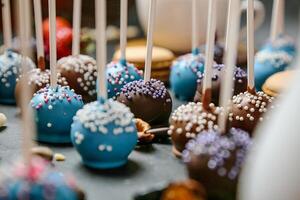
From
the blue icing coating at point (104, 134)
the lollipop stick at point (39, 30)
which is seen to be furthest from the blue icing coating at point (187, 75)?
the blue icing coating at point (104, 134)

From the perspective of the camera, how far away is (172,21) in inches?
70.3

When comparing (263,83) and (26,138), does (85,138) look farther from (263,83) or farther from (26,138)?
(263,83)

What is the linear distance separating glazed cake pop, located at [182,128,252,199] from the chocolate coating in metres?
0.28

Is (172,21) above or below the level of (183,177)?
above

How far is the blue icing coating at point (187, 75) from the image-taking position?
4.76 ft

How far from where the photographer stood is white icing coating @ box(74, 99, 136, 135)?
1.02 m

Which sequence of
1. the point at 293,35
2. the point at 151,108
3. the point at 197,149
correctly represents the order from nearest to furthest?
the point at 197,149 < the point at 151,108 < the point at 293,35

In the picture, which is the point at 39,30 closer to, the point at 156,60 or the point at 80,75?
the point at 80,75

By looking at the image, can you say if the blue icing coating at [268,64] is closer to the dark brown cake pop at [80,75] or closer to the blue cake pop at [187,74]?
the blue cake pop at [187,74]

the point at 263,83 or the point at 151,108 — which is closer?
the point at 151,108

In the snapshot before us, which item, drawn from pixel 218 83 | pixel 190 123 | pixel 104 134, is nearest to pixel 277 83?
pixel 218 83

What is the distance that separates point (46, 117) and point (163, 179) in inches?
10.5

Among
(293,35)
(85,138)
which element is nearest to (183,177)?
(85,138)

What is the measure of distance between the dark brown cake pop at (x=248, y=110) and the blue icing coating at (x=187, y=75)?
30 centimetres
